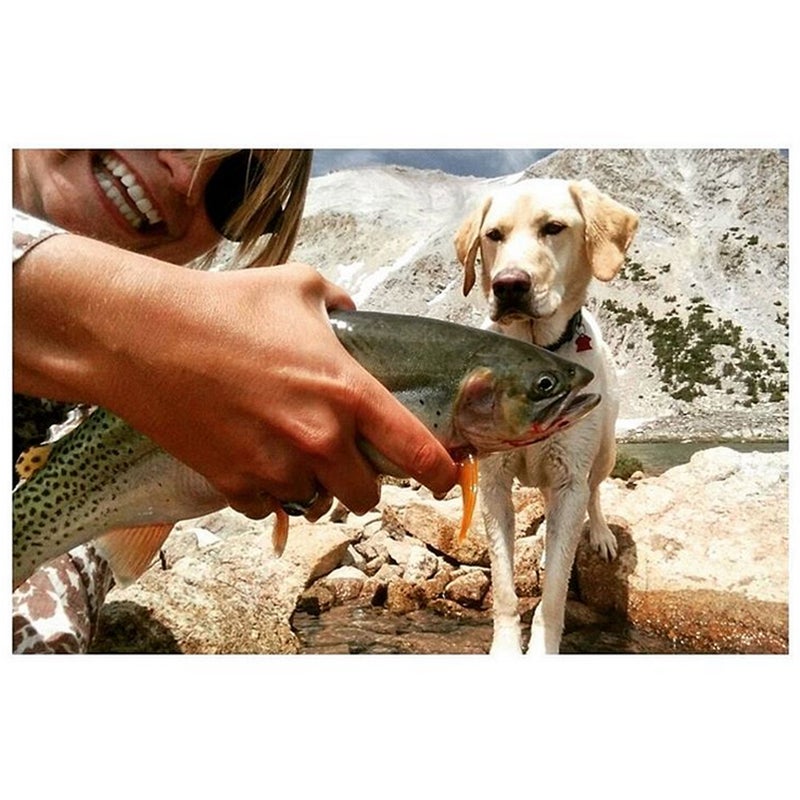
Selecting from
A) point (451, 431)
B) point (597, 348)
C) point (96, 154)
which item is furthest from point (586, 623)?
point (96, 154)

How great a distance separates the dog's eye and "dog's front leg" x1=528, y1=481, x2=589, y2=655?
86 cm

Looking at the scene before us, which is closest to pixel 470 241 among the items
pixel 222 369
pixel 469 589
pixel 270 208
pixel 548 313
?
pixel 548 313

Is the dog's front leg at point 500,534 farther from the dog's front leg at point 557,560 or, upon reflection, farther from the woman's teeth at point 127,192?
the woman's teeth at point 127,192

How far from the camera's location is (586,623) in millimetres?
3299

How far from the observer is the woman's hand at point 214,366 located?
3.94 feet

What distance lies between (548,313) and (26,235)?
1844 millimetres

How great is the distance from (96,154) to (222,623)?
1635mm

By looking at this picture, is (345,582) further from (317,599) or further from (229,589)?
(229,589)


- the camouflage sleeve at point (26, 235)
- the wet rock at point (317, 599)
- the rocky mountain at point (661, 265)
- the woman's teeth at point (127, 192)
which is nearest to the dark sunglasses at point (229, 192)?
Answer: the woman's teeth at point (127, 192)

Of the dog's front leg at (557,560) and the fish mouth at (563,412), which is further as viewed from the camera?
the dog's front leg at (557,560)

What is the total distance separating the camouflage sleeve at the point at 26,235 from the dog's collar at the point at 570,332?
1.85 metres

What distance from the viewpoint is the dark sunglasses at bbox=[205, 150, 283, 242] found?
7.63 feet

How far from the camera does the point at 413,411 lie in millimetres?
1391

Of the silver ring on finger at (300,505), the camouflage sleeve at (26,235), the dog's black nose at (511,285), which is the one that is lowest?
the silver ring on finger at (300,505)
